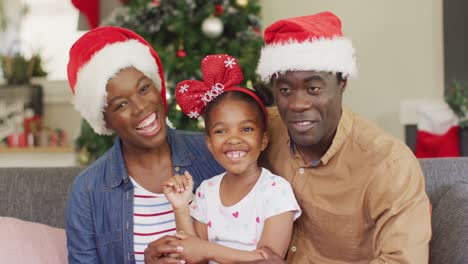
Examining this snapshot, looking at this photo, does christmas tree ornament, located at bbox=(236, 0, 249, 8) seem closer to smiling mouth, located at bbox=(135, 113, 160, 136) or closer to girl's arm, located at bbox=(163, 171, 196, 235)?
smiling mouth, located at bbox=(135, 113, 160, 136)

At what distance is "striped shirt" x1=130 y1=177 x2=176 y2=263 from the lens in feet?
6.09

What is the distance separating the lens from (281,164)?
178 centimetres

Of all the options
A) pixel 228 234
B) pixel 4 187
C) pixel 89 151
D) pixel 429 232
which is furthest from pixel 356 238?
pixel 89 151

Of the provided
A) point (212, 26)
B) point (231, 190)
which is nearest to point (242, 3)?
point (212, 26)

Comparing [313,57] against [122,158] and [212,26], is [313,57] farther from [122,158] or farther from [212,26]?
[212,26]

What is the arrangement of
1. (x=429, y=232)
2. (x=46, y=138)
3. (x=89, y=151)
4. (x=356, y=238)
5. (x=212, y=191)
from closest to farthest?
(x=429, y=232), (x=356, y=238), (x=212, y=191), (x=89, y=151), (x=46, y=138)

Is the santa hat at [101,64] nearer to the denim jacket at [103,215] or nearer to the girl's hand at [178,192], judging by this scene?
the denim jacket at [103,215]

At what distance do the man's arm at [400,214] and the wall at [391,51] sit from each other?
2.51 metres

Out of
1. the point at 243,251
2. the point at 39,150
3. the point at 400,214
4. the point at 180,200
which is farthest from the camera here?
the point at 39,150

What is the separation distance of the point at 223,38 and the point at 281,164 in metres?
2.02

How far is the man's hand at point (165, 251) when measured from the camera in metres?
1.62

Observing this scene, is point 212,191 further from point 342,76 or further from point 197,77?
point 197,77

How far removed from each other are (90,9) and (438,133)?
2.35 metres

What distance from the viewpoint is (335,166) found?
1637 mm
